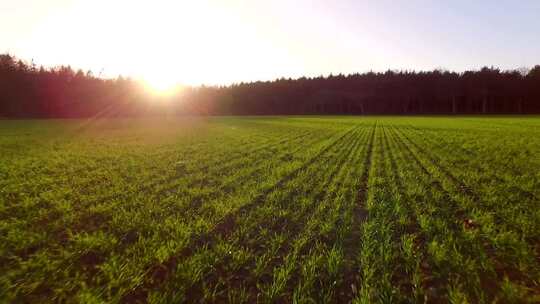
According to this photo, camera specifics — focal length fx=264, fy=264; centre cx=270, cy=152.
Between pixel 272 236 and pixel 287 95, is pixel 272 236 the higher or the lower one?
the lower one

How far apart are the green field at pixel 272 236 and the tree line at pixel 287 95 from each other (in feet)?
262

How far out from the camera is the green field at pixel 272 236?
3371 mm

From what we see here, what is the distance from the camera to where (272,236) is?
4.79 meters

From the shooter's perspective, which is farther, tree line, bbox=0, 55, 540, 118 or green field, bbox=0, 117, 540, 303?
tree line, bbox=0, 55, 540, 118

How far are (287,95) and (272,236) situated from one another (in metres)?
121

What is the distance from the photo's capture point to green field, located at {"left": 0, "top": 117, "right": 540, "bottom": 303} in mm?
3371

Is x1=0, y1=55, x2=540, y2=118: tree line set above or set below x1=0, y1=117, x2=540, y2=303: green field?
above

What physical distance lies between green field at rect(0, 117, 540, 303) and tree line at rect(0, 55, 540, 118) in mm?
79796

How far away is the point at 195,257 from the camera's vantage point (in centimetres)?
403

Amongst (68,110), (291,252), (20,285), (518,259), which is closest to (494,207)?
(518,259)

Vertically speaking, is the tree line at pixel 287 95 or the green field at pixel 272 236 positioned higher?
the tree line at pixel 287 95

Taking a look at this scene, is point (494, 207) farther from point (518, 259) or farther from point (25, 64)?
point (25, 64)

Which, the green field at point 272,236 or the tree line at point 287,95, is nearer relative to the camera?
the green field at point 272,236

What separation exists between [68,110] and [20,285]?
8789 cm
